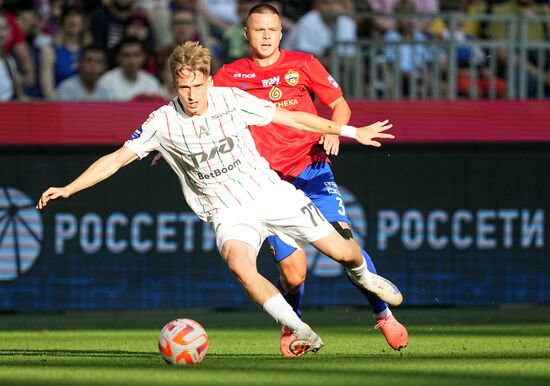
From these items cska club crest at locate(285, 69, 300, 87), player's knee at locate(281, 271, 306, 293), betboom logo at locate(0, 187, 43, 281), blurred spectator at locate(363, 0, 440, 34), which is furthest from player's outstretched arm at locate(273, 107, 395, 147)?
blurred spectator at locate(363, 0, 440, 34)

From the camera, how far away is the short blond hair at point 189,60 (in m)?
8.50

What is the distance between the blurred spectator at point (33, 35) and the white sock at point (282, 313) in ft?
28.6

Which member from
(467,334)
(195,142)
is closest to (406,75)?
(467,334)

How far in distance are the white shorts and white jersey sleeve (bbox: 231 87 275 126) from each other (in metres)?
0.50

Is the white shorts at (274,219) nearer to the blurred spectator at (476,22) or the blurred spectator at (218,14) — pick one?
the blurred spectator at (476,22)

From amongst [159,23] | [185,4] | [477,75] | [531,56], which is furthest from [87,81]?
[531,56]

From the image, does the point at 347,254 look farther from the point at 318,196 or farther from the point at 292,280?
the point at 292,280

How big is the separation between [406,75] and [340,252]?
7.34m

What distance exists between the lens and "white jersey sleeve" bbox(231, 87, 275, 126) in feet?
28.9

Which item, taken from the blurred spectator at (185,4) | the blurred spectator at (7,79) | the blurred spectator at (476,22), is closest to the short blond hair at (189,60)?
the blurred spectator at (7,79)

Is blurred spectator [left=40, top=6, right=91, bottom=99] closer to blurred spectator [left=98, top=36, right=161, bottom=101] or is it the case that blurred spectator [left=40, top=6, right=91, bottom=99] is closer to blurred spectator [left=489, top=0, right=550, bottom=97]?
blurred spectator [left=98, top=36, right=161, bottom=101]

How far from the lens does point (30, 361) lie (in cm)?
891

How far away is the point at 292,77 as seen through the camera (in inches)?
391

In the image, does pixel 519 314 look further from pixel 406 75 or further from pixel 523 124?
pixel 406 75
